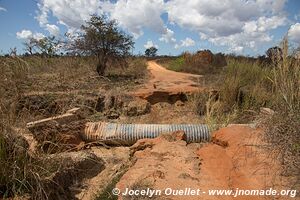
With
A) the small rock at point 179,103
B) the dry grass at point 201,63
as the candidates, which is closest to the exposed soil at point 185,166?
the small rock at point 179,103

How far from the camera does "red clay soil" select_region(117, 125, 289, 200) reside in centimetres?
310

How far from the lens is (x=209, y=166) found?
11.8 feet

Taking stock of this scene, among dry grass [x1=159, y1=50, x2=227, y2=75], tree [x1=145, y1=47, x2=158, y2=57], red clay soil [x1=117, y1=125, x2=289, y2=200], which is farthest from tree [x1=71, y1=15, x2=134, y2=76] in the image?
tree [x1=145, y1=47, x2=158, y2=57]

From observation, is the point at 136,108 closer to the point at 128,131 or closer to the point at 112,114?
the point at 112,114

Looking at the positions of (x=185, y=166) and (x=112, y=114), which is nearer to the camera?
(x=185, y=166)

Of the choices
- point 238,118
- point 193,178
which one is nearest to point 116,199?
point 193,178

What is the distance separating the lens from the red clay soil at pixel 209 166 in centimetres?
310

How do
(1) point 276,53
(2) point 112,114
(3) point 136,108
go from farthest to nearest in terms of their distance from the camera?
1. (3) point 136,108
2. (2) point 112,114
3. (1) point 276,53

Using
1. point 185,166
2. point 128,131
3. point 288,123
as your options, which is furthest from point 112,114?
point 288,123

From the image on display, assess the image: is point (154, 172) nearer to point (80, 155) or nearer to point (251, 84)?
point (80, 155)

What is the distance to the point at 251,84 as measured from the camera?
30.9 feet

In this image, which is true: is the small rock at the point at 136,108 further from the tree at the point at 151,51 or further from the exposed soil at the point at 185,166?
the tree at the point at 151,51

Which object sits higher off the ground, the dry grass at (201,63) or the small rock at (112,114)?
the dry grass at (201,63)

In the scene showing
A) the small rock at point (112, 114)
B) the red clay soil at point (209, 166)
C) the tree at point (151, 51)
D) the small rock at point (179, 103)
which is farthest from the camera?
the tree at point (151, 51)
